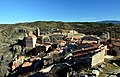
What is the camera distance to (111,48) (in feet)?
183

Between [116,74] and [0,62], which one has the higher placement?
[116,74]

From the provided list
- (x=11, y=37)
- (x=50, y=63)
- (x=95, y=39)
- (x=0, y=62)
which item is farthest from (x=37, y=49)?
(x=11, y=37)

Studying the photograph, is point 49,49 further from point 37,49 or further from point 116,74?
point 116,74

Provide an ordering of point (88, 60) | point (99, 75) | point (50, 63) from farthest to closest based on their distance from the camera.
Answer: point (50, 63)
point (88, 60)
point (99, 75)

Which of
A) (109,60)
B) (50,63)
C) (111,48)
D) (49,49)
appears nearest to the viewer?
(109,60)

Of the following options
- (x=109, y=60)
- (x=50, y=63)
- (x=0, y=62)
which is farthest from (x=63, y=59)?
(x=0, y=62)

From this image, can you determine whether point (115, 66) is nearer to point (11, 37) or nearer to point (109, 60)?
point (109, 60)

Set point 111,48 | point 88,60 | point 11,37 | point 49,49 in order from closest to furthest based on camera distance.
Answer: point 88,60 < point 111,48 < point 49,49 < point 11,37

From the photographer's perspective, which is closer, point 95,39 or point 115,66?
point 115,66

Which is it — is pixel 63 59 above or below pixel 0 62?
above

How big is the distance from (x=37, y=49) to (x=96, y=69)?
33.6 m

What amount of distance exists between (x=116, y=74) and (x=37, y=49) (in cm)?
3615

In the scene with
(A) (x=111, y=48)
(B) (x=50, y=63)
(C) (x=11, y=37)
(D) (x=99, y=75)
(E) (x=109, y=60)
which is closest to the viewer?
(D) (x=99, y=75)

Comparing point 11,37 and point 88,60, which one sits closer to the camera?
point 88,60
